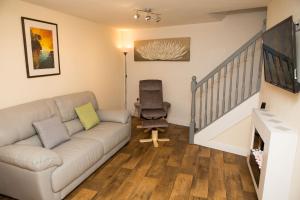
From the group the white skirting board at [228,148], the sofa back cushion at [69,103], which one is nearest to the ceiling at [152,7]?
the sofa back cushion at [69,103]

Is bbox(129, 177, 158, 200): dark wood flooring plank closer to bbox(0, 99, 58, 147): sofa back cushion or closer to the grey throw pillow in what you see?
the grey throw pillow

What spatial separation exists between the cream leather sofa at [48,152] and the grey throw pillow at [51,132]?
0.25 ft

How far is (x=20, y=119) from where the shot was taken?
2334 millimetres

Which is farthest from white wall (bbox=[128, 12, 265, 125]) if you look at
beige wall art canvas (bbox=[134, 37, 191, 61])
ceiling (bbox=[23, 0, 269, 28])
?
ceiling (bbox=[23, 0, 269, 28])

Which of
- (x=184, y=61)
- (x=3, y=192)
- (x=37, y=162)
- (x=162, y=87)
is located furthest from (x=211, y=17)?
(x=3, y=192)

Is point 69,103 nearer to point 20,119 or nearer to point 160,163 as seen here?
point 20,119

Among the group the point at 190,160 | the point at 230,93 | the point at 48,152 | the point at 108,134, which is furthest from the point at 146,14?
the point at 48,152

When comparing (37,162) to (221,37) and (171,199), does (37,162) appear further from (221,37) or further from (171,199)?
(221,37)

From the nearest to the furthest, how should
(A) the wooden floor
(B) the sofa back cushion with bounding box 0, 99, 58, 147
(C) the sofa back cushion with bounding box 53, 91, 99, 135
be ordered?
(B) the sofa back cushion with bounding box 0, 99, 58, 147, (A) the wooden floor, (C) the sofa back cushion with bounding box 53, 91, 99, 135

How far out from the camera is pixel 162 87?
183 inches

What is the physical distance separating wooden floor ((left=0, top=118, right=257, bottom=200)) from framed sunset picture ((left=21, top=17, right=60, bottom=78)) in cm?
168

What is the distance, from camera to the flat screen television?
1638mm

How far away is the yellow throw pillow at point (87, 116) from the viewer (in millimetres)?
3100

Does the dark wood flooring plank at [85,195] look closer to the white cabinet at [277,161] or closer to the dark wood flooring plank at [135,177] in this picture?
the dark wood flooring plank at [135,177]
